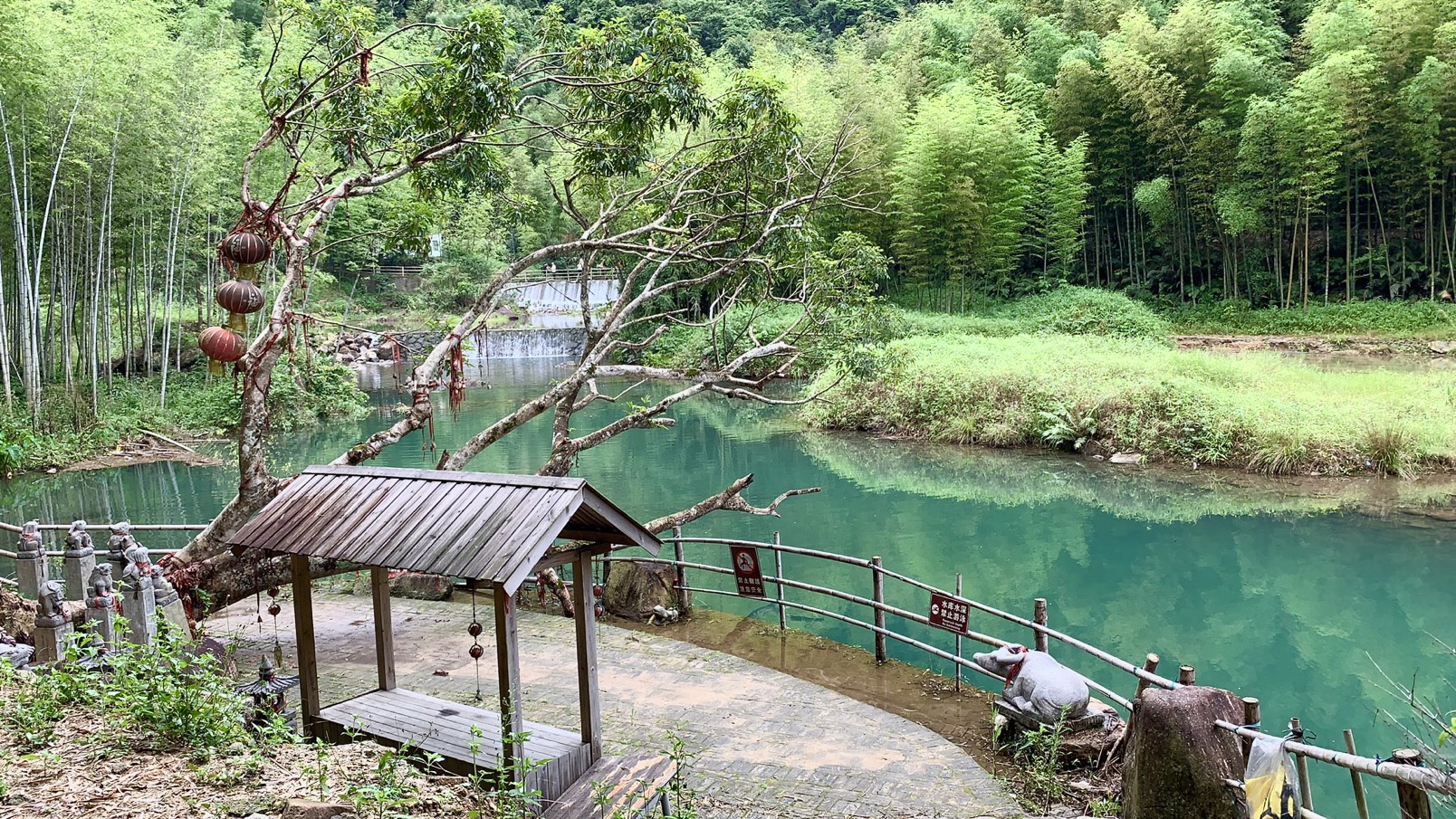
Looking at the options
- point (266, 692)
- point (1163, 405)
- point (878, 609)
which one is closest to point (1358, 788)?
point (878, 609)

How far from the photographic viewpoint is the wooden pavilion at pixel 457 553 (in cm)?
395

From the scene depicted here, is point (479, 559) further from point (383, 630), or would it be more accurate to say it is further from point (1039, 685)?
point (1039, 685)

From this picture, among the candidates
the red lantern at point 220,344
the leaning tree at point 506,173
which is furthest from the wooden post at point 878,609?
the red lantern at point 220,344

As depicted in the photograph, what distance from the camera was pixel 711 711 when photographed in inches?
240

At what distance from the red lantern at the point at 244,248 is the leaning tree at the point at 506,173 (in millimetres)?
99

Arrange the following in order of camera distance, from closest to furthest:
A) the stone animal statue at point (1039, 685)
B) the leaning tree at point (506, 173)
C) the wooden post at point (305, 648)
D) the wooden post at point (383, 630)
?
1. the wooden post at point (305, 648)
2. the wooden post at point (383, 630)
3. the stone animal statue at point (1039, 685)
4. the leaning tree at point (506, 173)

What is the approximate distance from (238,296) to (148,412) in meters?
13.4

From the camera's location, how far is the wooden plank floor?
4.13m

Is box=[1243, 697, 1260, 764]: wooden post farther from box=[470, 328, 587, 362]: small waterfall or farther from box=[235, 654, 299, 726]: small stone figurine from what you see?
box=[470, 328, 587, 362]: small waterfall

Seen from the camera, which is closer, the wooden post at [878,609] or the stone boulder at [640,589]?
the wooden post at [878,609]

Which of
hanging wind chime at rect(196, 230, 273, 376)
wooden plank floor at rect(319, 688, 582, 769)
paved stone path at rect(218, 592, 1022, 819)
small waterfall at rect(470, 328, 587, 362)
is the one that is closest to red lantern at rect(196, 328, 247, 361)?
hanging wind chime at rect(196, 230, 273, 376)

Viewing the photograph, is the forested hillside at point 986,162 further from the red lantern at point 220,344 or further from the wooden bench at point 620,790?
the wooden bench at point 620,790

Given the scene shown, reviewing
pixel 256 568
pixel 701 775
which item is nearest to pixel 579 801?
pixel 701 775

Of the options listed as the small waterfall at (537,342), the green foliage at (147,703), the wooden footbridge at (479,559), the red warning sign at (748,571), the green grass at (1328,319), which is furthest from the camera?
the small waterfall at (537,342)
